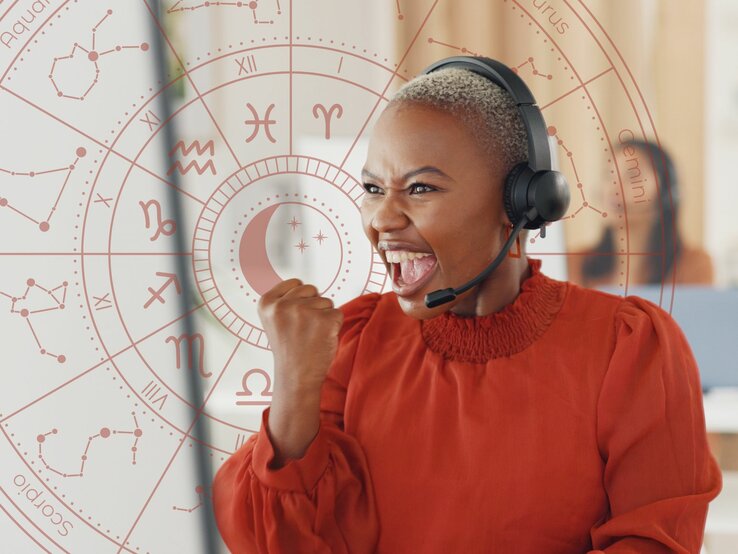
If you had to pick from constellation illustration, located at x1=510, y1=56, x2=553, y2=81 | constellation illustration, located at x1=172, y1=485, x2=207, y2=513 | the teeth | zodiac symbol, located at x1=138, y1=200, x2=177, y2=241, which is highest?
constellation illustration, located at x1=510, y1=56, x2=553, y2=81

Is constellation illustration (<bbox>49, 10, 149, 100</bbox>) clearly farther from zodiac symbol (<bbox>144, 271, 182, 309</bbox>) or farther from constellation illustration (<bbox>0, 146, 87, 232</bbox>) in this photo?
zodiac symbol (<bbox>144, 271, 182, 309</bbox>)

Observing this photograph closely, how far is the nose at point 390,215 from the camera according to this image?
32.5 inches

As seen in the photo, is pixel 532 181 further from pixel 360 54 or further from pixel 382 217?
pixel 360 54

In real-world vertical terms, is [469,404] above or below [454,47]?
below

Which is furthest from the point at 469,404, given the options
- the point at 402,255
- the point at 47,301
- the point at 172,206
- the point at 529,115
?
the point at 47,301

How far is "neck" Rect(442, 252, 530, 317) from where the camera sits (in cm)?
89

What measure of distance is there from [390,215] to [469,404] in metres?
0.20

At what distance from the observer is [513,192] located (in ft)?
2.71

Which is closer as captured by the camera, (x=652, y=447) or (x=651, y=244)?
(x=652, y=447)

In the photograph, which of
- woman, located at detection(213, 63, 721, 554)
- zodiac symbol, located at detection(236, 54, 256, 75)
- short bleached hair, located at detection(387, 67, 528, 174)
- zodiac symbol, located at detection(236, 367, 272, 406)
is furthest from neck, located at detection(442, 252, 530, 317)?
zodiac symbol, located at detection(236, 54, 256, 75)

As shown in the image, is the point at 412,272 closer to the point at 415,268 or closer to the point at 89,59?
the point at 415,268

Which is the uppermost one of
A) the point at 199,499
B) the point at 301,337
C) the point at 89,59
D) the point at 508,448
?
the point at 89,59

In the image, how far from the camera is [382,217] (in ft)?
2.71

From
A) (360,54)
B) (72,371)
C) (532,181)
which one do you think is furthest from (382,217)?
(72,371)
